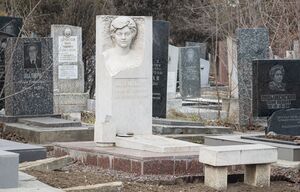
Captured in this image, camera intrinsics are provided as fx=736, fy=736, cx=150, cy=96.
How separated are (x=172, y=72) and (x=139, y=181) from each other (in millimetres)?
15801

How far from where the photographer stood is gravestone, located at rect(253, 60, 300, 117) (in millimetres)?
13688

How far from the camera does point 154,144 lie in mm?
9930

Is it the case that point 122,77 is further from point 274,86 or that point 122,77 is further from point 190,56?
point 190,56

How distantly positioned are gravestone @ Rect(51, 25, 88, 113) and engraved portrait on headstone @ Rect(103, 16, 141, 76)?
1079 centimetres

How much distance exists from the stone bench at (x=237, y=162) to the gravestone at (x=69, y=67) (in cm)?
1286

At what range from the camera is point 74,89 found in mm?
22188

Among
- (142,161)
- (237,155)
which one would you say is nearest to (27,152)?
(142,161)

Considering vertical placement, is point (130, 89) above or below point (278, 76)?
below

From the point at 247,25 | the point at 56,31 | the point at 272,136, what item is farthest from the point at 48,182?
the point at 247,25

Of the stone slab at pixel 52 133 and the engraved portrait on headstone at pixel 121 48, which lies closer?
the engraved portrait on headstone at pixel 121 48

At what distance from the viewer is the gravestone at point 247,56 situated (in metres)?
16.4

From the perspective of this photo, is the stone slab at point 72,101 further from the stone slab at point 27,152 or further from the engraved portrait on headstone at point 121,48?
the stone slab at point 27,152

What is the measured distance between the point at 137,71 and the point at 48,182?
3.21 metres

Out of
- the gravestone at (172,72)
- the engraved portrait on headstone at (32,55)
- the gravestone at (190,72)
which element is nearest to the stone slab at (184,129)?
the engraved portrait on headstone at (32,55)
